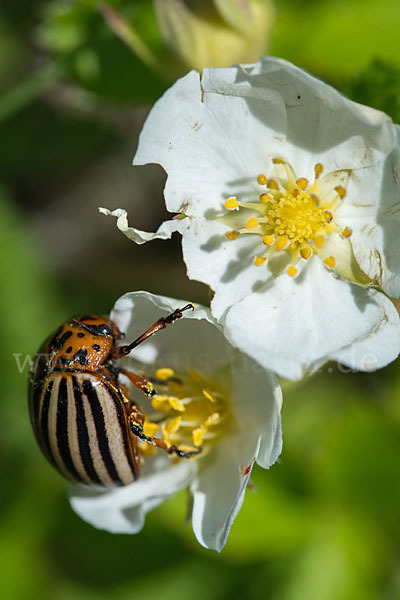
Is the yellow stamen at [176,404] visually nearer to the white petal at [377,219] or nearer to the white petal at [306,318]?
the white petal at [306,318]

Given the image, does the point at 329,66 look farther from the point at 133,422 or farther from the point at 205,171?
the point at 133,422

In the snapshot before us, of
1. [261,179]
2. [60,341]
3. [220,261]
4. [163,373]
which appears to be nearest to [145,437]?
[163,373]

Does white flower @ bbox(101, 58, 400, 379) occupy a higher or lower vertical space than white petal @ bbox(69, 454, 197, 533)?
higher

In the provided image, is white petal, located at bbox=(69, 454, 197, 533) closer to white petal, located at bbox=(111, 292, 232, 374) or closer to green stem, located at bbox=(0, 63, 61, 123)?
white petal, located at bbox=(111, 292, 232, 374)

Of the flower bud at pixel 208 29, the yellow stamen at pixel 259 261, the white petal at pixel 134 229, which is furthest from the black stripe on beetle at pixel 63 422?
the flower bud at pixel 208 29

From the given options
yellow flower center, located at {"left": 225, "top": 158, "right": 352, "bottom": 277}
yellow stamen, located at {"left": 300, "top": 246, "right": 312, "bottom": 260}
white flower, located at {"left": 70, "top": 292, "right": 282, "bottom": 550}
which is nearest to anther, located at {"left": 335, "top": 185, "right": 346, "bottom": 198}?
yellow flower center, located at {"left": 225, "top": 158, "right": 352, "bottom": 277}

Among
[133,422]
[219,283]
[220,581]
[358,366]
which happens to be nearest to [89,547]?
[220,581]
